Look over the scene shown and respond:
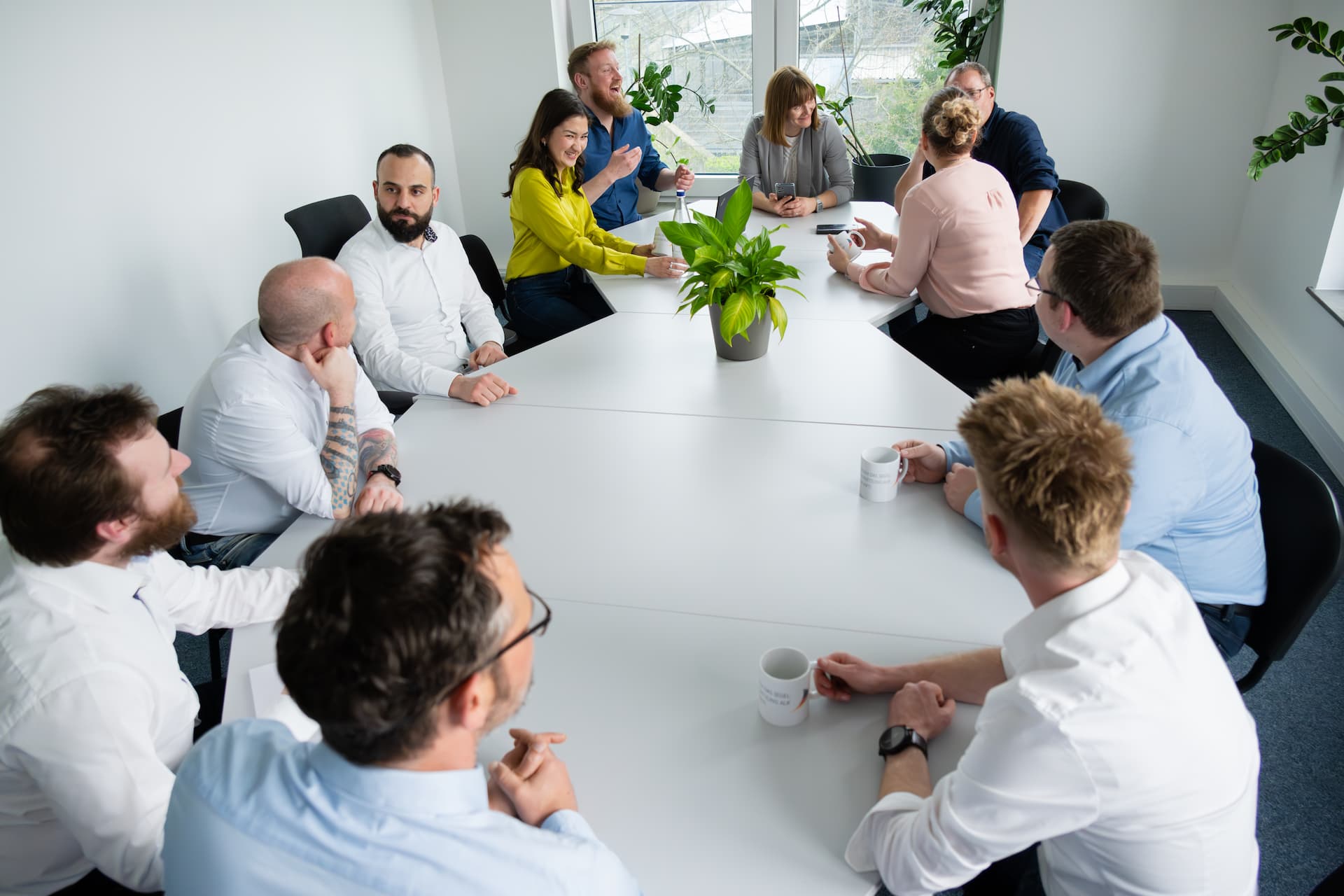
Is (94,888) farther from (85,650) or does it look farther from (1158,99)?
(1158,99)

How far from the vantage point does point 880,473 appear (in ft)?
5.94

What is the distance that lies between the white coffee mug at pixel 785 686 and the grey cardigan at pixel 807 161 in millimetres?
3284

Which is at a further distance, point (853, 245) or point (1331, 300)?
point (1331, 300)

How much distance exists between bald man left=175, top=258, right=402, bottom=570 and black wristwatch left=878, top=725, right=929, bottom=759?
1165 millimetres

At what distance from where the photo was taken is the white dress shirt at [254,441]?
1.92 metres

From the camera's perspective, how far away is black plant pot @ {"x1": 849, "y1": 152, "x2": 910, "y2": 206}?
449cm

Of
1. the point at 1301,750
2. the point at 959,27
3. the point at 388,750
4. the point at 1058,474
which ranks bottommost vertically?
the point at 1301,750

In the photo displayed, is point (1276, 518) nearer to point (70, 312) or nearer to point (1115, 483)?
point (1115, 483)

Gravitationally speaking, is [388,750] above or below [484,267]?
above

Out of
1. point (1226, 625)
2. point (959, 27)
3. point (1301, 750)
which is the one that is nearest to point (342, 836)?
point (1226, 625)

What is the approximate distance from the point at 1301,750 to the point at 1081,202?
93.5 inches

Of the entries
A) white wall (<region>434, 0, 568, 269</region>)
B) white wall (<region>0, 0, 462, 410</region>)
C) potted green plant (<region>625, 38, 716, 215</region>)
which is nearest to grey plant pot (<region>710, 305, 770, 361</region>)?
white wall (<region>0, 0, 462, 410</region>)

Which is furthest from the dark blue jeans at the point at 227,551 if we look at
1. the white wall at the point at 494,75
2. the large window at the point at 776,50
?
the white wall at the point at 494,75

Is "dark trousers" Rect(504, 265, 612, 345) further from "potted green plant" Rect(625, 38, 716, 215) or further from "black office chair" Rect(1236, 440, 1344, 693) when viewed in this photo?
"black office chair" Rect(1236, 440, 1344, 693)
